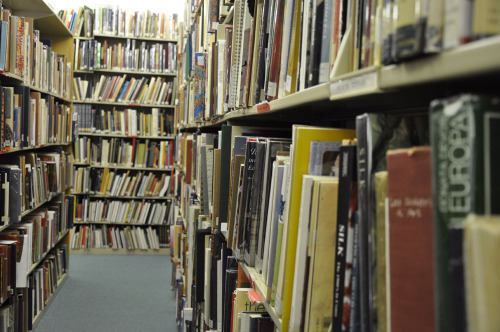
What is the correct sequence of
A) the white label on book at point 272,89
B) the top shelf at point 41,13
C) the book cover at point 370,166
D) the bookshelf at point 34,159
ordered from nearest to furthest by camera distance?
the book cover at point 370,166
the white label on book at point 272,89
the bookshelf at point 34,159
the top shelf at point 41,13

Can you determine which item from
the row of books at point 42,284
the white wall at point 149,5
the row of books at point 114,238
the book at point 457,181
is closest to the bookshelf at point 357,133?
the book at point 457,181

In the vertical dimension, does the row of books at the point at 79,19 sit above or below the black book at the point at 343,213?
above

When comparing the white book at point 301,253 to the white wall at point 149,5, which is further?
the white wall at point 149,5

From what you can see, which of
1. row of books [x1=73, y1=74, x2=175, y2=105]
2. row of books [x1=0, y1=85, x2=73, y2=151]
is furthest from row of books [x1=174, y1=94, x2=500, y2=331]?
row of books [x1=73, y1=74, x2=175, y2=105]

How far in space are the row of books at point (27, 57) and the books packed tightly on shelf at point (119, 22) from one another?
1699 millimetres

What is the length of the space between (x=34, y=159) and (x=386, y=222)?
10.2 ft

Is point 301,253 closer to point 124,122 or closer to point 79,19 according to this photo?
point 124,122

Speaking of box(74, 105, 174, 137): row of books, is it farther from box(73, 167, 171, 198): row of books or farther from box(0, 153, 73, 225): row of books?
box(0, 153, 73, 225): row of books

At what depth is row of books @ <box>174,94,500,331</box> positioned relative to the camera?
0.35 meters

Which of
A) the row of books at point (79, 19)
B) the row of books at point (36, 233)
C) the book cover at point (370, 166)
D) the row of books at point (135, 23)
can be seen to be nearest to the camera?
the book cover at point (370, 166)

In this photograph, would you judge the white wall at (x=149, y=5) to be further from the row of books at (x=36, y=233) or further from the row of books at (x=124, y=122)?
the row of books at (x=36, y=233)

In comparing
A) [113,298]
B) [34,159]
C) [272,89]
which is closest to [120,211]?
[113,298]

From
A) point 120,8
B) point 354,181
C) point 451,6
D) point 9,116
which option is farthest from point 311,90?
point 120,8

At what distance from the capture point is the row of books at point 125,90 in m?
5.58
